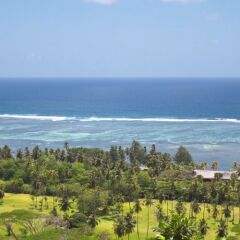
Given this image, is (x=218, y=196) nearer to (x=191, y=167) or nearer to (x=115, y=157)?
(x=191, y=167)

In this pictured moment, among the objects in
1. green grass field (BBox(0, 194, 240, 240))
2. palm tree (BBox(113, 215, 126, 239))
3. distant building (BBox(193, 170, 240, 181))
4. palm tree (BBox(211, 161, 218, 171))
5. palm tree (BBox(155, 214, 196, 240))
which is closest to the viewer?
palm tree (BBox(155, 214, 196, 240))

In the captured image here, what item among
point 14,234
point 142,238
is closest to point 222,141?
point 142,238

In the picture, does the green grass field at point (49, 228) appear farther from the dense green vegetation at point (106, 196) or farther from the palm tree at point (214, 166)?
the palm tree at point (214, 166)

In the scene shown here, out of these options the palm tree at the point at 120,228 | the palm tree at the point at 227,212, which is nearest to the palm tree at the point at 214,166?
the palm tree at the point at 227,212

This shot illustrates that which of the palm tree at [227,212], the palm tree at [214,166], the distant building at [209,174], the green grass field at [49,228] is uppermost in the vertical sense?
the palm tree at [214,166]

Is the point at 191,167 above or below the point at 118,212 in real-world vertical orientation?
above

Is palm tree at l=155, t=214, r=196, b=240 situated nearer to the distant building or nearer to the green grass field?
the green grass field

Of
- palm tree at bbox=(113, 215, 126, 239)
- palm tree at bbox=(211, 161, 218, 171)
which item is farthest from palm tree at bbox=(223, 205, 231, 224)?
palm tree at bbox=(211, 161, 218, 171)

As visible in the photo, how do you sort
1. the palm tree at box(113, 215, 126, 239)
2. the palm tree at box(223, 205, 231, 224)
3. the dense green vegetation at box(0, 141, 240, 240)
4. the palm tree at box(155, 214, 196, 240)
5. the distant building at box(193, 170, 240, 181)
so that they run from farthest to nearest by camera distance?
the distant building at box(193, 170, 240, 181), the palm tree at box(223, 205, 231, 224), the dense green vegetation at box(0, 141, 240, 240), the palm tree at box(113, 215, 126, 239), the palm tree at box(155, 214, 196, 240)
